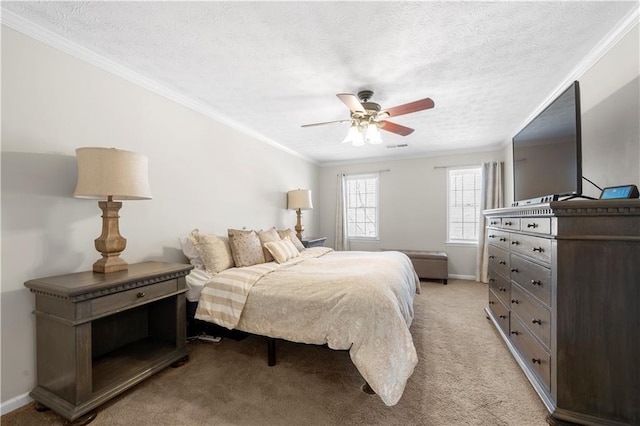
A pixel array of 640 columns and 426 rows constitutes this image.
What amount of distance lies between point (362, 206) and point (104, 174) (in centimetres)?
491

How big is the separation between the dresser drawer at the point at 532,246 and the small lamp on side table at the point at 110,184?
2776 mm

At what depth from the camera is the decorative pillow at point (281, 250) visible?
118 inches

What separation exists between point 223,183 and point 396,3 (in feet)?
8.88

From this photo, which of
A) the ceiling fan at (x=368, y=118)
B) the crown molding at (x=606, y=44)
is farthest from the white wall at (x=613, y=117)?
the ceiling fan at (x=368, y=118)

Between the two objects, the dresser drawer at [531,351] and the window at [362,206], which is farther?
the window at [362,206]

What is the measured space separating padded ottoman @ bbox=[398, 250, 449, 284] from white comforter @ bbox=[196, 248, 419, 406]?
2.68 meters

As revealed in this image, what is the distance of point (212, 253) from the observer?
265 centimetres

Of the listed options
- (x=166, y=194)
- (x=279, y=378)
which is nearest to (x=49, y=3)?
(x=166, y=194)

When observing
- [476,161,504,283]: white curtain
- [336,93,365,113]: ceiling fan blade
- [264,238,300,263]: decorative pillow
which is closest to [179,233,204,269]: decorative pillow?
[264,238,300,263]: decorative pillow

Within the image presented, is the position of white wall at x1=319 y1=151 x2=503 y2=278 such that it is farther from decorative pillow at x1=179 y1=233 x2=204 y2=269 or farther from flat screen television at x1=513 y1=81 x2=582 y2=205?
decorative pillow at x1=179 y1=233 x2=204 y2=269

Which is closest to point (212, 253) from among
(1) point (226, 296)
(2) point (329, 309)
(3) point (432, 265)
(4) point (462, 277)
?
→ (1) point (226, 296)

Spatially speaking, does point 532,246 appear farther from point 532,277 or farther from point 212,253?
point 212,253

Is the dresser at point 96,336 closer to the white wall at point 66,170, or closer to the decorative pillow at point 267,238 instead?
the white wall at point 66,170

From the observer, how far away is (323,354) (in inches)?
93.8
